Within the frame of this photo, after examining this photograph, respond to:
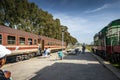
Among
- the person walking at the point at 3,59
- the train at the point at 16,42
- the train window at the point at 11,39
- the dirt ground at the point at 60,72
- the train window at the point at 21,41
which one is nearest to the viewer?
the person walking at the point at 3,59

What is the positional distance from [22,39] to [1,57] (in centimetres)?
2222

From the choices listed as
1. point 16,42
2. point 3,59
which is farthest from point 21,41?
point 3,59

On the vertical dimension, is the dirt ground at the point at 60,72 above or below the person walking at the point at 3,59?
below

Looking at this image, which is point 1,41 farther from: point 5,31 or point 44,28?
point 44,28

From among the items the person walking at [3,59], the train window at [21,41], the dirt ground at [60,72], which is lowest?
the dirt ground at [60,72]

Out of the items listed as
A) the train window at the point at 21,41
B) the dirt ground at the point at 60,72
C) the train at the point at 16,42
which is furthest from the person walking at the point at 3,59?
the train window at the point at 21,41

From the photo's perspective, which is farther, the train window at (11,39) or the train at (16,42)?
the train window at (11,39)

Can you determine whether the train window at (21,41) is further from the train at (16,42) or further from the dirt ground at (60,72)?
the dirt ground at (60,72)

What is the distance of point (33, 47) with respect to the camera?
30.7 m

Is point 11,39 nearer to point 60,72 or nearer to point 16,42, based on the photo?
point 16,42

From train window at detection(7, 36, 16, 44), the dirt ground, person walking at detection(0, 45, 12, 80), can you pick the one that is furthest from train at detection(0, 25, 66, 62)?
person walking at detection(0, 45, 12, 80)

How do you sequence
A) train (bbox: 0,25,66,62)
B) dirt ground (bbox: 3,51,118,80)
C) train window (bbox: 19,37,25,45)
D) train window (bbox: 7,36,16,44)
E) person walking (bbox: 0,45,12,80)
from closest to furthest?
person walking (bbox: 0,45,12,80), dirt ground (bbox: 3,51,118,80), train (bbox: 0,25,66,62), train window (bbox: 7,36,16,44), train window (bbox: 19,37,25,45)

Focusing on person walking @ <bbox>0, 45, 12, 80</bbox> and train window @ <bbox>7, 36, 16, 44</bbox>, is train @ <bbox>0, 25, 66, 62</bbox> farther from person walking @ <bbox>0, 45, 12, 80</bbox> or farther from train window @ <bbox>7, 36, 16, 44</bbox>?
person walking @ <bbox>0, 45, 12, 80</bbox>

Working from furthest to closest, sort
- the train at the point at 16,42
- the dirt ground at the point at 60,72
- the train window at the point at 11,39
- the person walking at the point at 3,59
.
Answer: the train window at the point at 11,39, the train at the point at 16,42, the dirt ground at the point at 60,72, the person walking at the point at 3,59
